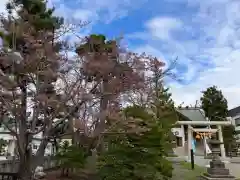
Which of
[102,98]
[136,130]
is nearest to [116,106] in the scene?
[102,98]

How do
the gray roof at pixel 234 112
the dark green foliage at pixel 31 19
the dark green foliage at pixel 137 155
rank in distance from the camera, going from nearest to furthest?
the dark green foliage at pixel 137 155 → the dark green foliage at pixel 31 19 → the gray roof at pixel 234 112

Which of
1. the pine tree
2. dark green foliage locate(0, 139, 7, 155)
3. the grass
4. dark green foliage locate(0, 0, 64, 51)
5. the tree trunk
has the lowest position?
the grass

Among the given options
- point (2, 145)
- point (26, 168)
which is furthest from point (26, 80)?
point (2, 145)

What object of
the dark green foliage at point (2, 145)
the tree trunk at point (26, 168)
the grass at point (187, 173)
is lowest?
the grass at point (187, 173)

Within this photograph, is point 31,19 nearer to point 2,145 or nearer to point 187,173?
point 187,173

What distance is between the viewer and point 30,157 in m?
10.4

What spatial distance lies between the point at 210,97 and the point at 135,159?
32414mm

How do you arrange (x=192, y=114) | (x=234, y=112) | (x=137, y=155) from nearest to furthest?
(x=137, y=155) < (x=192, y=114) < (x=234, y=112)

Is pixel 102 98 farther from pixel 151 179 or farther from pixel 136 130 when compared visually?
pixel 151 179

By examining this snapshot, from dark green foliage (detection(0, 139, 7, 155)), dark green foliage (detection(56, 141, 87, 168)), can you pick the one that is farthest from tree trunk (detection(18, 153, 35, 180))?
dark green foliage (detection(0, 139, 7, 155))

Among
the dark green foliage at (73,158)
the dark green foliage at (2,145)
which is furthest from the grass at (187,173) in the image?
the dark green foliage at (2,145)

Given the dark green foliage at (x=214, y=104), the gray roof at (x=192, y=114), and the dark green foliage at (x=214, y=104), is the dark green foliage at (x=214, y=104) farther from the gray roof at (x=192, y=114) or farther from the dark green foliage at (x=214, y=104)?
the gray roof at (x=192, y=114)

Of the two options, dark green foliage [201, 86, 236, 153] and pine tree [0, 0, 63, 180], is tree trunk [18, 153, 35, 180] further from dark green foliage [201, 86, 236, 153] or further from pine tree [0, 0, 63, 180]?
dark green foliage [201, 86, 236, 153]

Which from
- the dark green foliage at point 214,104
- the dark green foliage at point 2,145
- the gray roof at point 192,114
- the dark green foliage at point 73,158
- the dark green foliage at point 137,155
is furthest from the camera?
the dark green foliage at point 214,104
